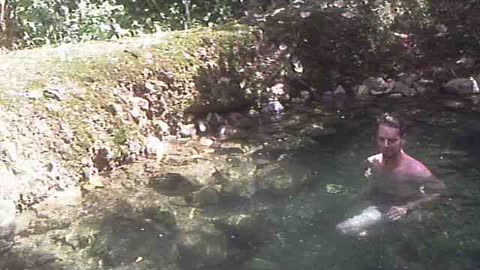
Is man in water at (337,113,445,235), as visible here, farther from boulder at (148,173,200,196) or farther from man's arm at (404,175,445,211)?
boulder at (148,173,200,196)

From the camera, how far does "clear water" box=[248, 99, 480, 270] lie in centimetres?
467

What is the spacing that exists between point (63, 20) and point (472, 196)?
451cm

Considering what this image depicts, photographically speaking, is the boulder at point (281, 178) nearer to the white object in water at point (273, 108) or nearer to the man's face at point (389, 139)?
the man's face at point (389, 139)

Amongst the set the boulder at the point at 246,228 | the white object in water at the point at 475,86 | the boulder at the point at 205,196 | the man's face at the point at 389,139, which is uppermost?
the man's face at the point at 389,139

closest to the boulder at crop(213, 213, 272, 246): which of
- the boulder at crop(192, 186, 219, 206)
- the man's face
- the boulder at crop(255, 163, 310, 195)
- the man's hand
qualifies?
the boulder at crop(192, 186, 219, 206)

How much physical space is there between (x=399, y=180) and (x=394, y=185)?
8 centimetres

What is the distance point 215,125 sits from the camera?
7.16 metres

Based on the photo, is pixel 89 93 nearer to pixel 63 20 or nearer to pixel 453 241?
pixel 63 20

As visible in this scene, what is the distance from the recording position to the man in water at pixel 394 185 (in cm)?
502

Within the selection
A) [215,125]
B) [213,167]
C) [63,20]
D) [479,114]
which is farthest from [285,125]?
[63,20]

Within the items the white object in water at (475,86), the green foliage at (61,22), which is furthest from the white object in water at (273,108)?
the white object in water at (475,86)

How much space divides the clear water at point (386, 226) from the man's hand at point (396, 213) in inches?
2.2

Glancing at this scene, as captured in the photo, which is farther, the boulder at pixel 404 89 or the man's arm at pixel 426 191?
the boulder at pixel 404 89

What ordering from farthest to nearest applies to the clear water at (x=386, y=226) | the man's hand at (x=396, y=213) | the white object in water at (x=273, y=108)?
1. the white object in water at (x=273, y=108)
2. the man's hand at (x=396, y=213)
3. the clear water at (x=386, y=226)
